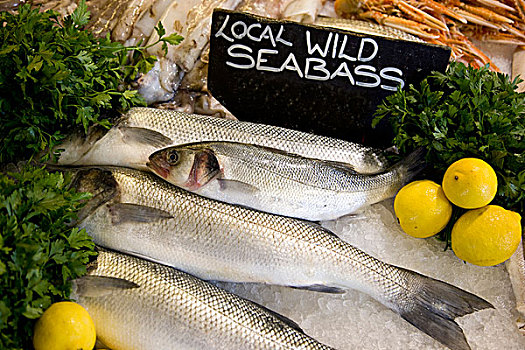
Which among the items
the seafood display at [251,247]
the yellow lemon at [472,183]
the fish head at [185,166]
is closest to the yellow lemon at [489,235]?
the yellow lemon at [472,183]

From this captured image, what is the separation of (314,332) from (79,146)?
132cm

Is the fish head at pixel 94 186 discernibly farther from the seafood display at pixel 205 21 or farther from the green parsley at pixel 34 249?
the seafood display at pixel 205 21

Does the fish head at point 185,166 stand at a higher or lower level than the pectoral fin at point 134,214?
higher

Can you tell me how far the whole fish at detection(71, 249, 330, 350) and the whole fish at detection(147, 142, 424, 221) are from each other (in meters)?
0.43

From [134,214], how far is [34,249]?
439mm

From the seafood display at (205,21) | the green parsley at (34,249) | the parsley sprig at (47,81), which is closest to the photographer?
the green parsley at (34,249)

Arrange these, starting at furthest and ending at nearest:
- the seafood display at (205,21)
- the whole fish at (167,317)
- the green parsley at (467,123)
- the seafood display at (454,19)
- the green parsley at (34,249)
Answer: the seafood display at (454,19), the seafood display at (205,21), the green parsley at (467,123), the whole fish at (167,317), the green parsley at (34,249)

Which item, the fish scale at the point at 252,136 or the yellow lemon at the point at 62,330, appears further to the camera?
the fish scale at the point at 252,136

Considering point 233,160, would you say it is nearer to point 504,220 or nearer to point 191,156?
point 191,156

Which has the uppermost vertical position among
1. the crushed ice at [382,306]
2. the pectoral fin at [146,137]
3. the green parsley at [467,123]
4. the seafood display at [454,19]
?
the seafood display at [454,19]

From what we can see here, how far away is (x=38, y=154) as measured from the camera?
2039 mm

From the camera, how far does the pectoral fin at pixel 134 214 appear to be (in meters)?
1.89

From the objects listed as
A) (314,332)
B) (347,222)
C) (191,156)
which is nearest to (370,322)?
(314,332)

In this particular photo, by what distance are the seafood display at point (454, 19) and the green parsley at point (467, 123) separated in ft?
1.92
